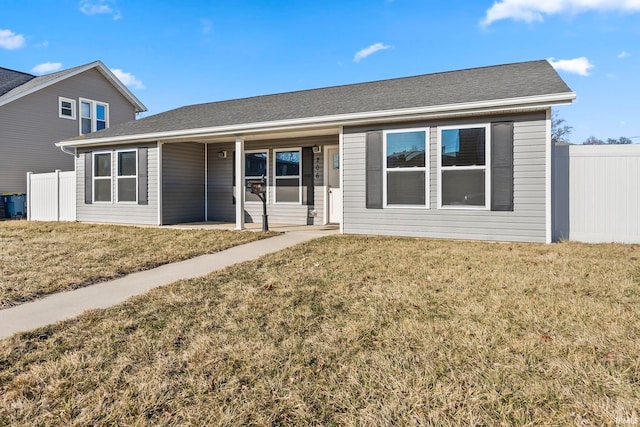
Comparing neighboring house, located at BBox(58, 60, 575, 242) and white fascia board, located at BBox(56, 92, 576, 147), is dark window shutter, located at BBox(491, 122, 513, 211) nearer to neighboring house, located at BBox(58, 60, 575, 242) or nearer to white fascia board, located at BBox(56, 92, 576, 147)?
neighboring house, located at BBox(58, 60, 575, 242)

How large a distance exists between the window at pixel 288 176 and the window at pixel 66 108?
11.5 meters

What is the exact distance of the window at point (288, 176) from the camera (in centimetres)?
1034

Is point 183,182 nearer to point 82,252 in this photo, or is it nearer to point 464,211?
point 82,252

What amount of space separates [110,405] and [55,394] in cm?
37

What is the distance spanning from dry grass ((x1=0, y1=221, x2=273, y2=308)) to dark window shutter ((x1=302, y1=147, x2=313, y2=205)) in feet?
8.67

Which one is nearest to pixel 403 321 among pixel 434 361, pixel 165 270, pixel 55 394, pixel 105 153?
pixel 434 361

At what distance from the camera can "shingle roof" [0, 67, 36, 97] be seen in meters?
15.4

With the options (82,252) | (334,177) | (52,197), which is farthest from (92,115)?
(82,252)

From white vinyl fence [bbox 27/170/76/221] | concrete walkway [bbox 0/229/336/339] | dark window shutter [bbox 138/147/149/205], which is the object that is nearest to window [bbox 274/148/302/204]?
dark window shutter [bbox 138/147/149/205]

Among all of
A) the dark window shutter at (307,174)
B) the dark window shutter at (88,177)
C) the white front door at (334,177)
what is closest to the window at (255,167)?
the dark window shutter at (307,174)

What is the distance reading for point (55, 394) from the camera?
196cm

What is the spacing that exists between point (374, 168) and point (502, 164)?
2.45 meters

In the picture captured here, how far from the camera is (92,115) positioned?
1686 cm

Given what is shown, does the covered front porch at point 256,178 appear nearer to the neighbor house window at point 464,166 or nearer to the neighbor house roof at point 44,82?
the neighbor house window at point 464,166
